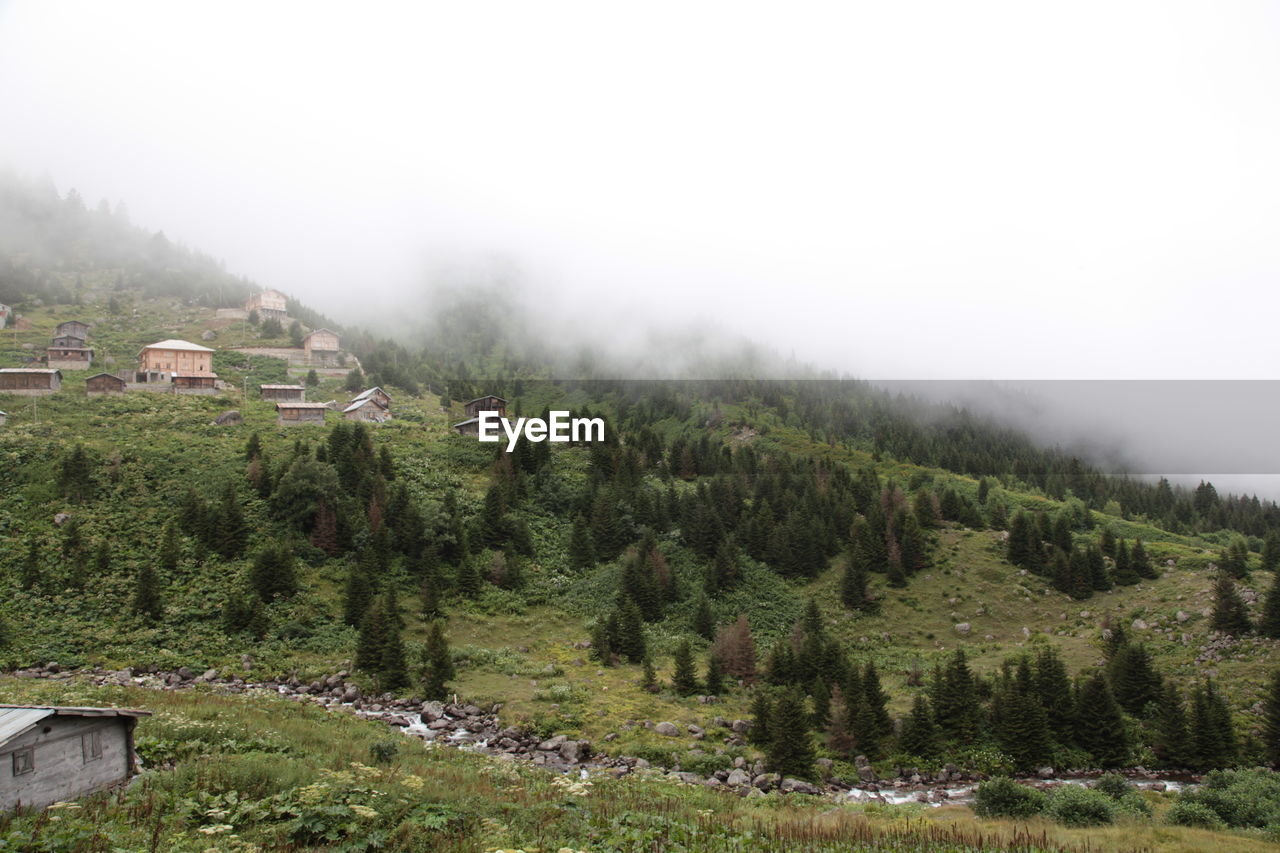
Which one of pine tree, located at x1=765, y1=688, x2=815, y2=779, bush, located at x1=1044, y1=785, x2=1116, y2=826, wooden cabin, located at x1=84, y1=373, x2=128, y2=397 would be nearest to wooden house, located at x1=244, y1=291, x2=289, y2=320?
wooden cabin, located at x1=84, y1=373, x2=128, y2=397

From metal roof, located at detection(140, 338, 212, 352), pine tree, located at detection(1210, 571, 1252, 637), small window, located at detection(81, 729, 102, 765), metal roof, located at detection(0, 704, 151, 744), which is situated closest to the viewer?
metal roof, located at detection(0, 704, 151, 744)

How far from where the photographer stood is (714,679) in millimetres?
44594

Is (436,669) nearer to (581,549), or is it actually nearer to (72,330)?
(581,549)

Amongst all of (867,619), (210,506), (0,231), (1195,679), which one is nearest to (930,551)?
(867,619)

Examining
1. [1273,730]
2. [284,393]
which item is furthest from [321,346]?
[1273,730]

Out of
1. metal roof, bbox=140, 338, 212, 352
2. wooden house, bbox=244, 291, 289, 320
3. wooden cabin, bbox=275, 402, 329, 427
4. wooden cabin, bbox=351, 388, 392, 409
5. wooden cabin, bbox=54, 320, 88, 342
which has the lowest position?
wooden cabin, bbox=275, 402, 329, 427

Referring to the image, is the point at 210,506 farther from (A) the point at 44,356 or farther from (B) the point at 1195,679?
(B) the point at 1195,679

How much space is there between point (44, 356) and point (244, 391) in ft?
105

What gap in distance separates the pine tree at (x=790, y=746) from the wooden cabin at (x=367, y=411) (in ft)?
259

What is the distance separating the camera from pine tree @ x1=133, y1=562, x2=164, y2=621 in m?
46.0

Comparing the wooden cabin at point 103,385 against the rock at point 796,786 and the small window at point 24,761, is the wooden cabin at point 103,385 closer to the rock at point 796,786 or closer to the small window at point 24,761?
the small window at point 24,761

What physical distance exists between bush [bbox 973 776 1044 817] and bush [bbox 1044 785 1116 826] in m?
0.57

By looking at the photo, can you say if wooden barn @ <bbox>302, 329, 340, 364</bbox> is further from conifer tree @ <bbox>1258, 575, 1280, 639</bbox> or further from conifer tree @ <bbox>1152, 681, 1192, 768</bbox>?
conifer tree @ <bbox>1258, 575, 1280, 639</bbox>

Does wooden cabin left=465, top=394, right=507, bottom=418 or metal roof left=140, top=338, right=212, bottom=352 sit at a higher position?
metal roof left=140, top=338, right=212, bottom=352
